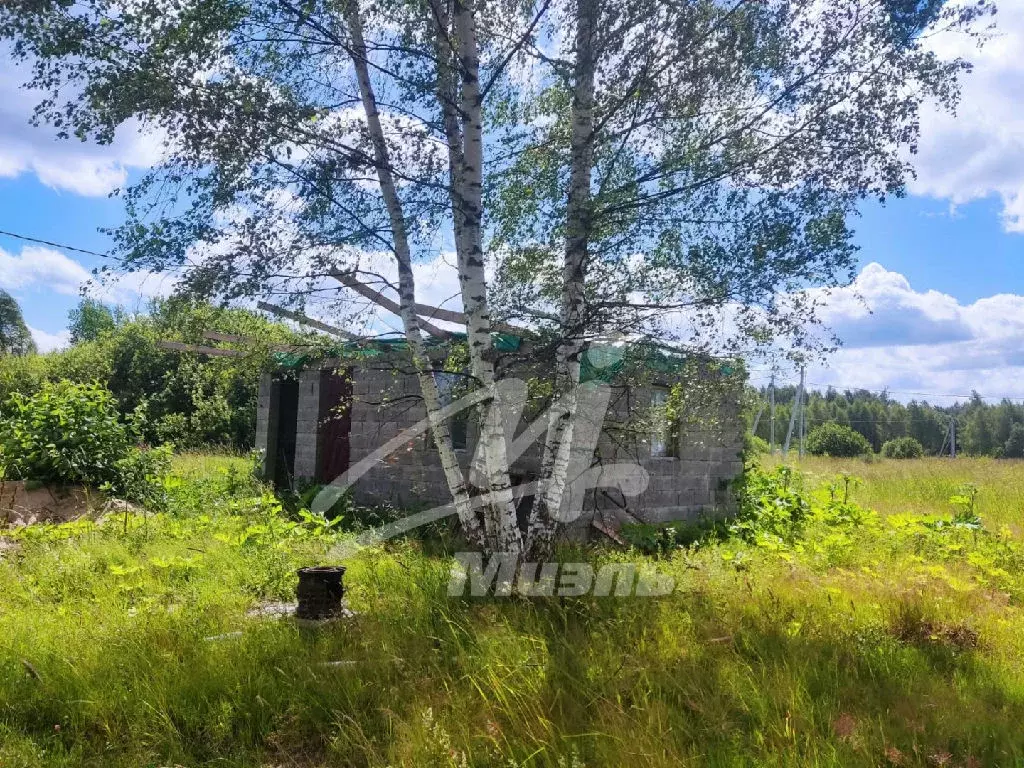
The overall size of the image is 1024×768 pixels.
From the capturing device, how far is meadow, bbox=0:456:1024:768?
10.9 feet

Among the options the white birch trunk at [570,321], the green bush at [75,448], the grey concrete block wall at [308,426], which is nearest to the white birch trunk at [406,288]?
the white birch trunk at [570,321]

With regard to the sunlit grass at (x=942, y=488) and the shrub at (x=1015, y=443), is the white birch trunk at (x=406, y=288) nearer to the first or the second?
the sunlit grass at (x=942, y=488)

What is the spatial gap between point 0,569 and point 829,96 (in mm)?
8273

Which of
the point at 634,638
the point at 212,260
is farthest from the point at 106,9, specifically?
the point at 634,638

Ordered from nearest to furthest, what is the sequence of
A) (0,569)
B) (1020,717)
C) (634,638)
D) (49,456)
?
(1020,717)
(634,638)
(0,569)
(49,456)

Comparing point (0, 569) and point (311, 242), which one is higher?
point (311, 242)

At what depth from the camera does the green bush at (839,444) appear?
40.8m

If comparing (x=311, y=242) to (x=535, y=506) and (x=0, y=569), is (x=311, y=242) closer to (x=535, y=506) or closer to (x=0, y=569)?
(x=535, y=506)

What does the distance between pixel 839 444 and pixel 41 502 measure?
40.7 metres

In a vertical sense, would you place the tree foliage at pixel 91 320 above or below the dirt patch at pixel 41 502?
above

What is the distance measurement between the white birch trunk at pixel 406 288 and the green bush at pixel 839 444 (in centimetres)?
3915

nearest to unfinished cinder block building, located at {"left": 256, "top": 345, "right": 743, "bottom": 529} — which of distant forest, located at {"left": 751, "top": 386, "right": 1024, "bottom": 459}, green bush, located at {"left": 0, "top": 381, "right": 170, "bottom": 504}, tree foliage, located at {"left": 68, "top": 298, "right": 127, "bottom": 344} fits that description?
green bush, located at {"left": 0, "top": 381, "right": 170, "bottom": 504}

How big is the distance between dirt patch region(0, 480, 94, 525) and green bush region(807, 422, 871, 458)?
128 feet

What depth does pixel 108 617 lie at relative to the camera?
499cm
